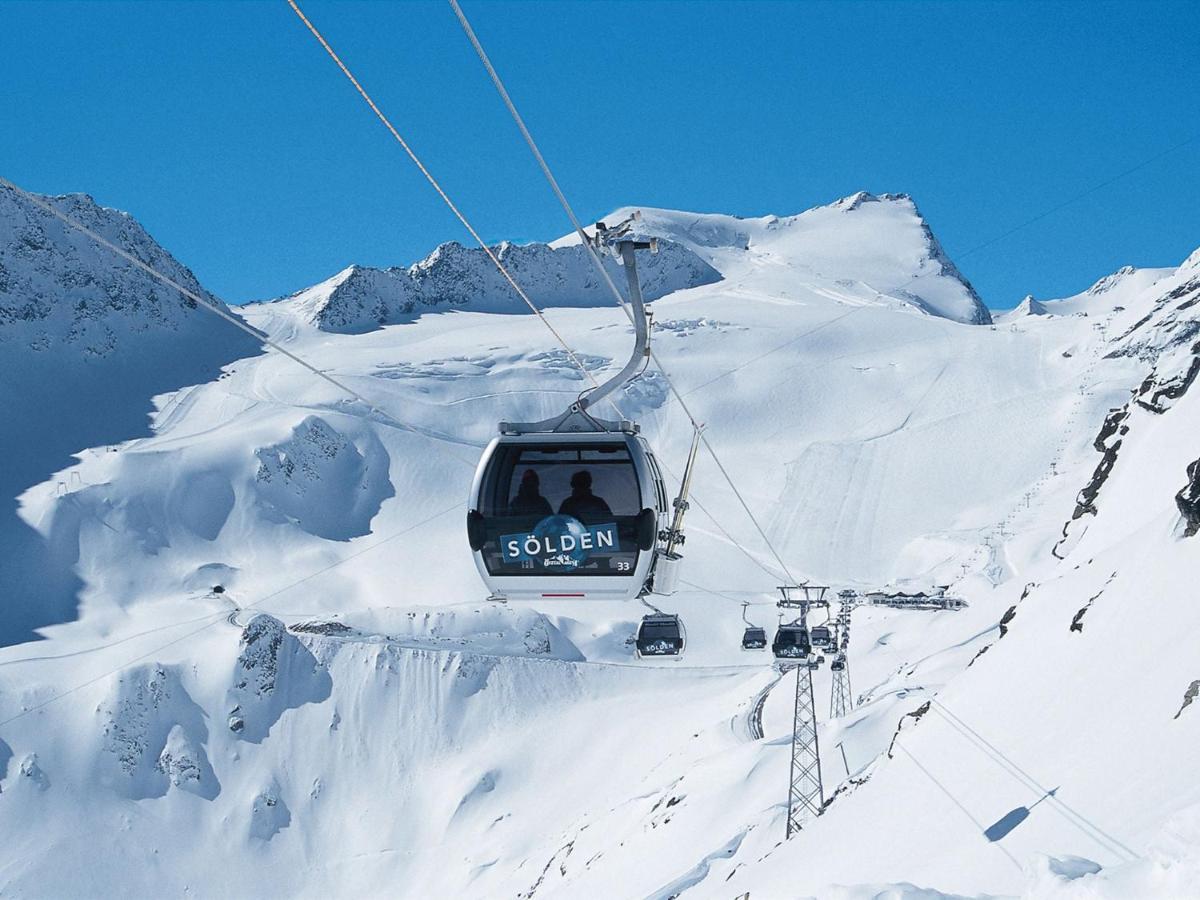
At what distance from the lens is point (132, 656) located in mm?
74625

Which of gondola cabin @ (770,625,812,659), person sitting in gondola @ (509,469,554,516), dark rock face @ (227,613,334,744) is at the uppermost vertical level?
person sitting in gondola @ (509,469,554,516)

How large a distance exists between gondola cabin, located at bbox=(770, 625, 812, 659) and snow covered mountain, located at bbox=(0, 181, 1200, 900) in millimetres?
2765

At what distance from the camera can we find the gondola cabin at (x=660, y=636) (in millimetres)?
19547

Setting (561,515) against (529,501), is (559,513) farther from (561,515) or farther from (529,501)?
(529,501)

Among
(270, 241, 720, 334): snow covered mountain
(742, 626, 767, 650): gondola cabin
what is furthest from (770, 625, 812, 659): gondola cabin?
(270, 241, 720, 334): snow covered mountain

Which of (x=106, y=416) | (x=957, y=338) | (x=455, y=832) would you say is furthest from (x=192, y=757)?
(x=957, y=338)

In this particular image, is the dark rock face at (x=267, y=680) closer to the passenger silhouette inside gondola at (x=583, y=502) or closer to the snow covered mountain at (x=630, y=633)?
the snow covered mountain at (x=630, y=633)

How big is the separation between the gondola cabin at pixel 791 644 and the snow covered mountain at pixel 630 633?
277cm

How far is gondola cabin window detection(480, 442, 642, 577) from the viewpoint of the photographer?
1343 cm

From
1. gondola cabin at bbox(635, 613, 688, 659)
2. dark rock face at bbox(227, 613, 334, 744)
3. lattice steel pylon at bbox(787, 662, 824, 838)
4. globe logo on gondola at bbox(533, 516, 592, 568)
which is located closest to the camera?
globe logo on gondola at bbox(533, 516, 592, 568)

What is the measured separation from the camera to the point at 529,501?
13.6 m

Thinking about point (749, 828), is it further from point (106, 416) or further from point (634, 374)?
point (106, 416)

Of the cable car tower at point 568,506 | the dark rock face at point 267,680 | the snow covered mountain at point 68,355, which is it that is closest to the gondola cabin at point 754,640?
the cable car tower at point 568,506

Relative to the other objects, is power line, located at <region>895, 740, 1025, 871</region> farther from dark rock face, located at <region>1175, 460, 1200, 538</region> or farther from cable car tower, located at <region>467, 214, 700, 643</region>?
cable car tower, located at <region>467, 214, 700, 643</region>
